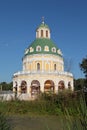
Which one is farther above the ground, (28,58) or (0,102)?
(28,58)

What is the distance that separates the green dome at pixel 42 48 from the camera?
60.5 m

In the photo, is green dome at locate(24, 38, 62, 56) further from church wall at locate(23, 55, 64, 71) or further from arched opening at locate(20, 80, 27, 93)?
arched opening at locate(20, 80, 27, 93)

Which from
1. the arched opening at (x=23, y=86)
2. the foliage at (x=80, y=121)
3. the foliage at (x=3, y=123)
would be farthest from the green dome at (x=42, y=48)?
the foliage at (x=80, y=121)

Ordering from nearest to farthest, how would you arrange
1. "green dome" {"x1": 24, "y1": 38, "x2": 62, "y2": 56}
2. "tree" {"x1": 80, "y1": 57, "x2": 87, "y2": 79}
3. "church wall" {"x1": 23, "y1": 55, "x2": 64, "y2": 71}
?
1. "tree" {"x1": 80, "y1": 57, "x2": 87, "y2": 79}
2. "church wall" {"x1": 23, "y1": 55, "x2": 64, "y2": 71}
3. "green dome" {"x1": 24, "y1": 38, "x2": 62, "y2": 56}

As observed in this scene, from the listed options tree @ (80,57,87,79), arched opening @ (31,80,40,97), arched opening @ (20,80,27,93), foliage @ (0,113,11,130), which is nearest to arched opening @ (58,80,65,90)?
arched opening @ (31,80,40,97)

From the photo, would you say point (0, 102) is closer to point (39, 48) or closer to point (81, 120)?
point (81, 120)

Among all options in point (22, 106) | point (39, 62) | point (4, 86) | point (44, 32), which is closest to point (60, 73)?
point (39, 62)

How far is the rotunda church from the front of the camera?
56.2m

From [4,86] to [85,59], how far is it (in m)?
49.7

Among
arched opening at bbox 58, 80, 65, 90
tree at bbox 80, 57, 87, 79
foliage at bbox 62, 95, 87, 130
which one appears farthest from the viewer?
arched opening at bbox 58, 80, 65, 90

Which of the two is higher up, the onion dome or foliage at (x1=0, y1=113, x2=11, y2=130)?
the onion dome

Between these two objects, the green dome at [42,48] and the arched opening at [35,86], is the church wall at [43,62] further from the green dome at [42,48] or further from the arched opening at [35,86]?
the arched opening at [35,86]

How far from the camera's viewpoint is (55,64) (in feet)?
200

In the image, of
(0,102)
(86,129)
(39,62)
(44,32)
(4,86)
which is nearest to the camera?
(86,129)
